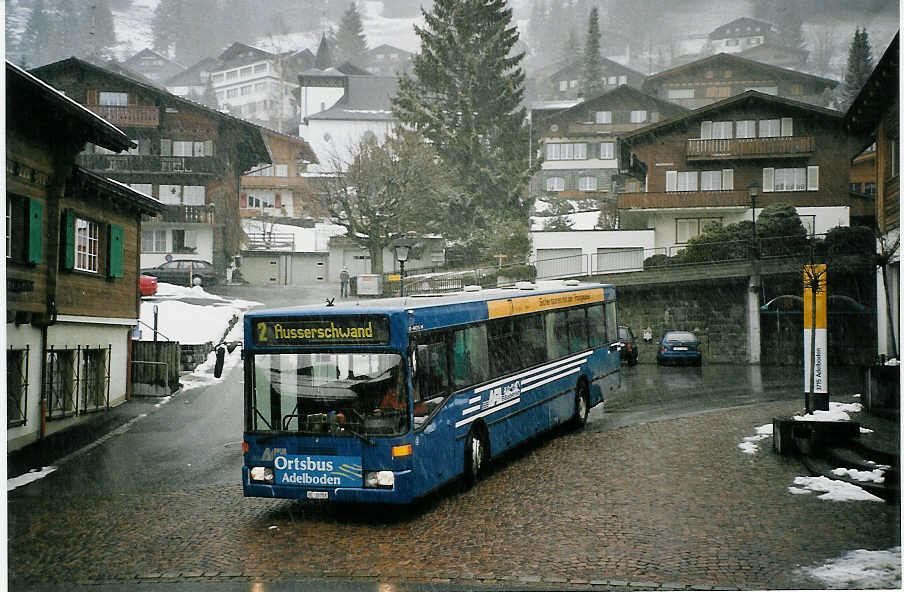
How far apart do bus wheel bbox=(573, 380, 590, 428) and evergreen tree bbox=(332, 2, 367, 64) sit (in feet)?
27.8

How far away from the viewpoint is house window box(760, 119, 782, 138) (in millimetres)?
21134

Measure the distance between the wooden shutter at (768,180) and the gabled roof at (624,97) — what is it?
2775mm

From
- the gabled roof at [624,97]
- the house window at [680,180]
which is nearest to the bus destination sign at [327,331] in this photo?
the gabled roof at [624,97]

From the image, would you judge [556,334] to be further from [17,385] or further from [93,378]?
[93,378]

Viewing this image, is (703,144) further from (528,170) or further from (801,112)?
(801,112)

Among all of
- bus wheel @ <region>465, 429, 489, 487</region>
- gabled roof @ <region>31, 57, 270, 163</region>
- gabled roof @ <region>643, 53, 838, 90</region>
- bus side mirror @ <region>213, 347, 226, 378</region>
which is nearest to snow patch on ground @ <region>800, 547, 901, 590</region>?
bus wheel @ <region>465, 429, 489, 487</region>

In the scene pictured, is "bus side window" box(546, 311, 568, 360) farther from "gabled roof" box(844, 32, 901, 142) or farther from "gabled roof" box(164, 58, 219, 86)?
"gabled roof" box(164, 58, 219, 86)

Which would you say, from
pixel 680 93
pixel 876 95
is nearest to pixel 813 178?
pixel 680 93

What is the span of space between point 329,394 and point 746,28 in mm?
10618

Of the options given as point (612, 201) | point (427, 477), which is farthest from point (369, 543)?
point (612, 201)

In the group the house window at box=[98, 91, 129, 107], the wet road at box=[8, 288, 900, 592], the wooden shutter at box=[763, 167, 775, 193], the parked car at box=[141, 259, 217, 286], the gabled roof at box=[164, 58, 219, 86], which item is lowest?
the wet road at box=[8, 288, 900, 592]

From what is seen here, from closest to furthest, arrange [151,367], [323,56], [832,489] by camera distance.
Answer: [832,489]
[151,367]
[323,56]

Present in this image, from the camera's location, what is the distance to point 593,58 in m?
18.4

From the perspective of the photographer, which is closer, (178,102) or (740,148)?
(178,102)
